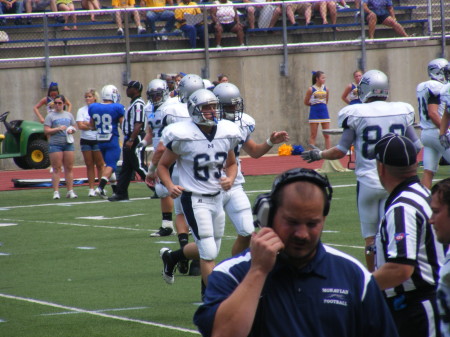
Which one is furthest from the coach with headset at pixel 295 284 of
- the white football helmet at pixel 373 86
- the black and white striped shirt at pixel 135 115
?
the black and white striped shirt at pixel 135 115

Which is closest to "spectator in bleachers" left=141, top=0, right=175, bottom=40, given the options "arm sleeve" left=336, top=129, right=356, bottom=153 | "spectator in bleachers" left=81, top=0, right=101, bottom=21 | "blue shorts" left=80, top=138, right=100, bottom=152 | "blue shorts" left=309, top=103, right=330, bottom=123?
"spectator in bleachers" left=81, top=0, right=101, bottom=21

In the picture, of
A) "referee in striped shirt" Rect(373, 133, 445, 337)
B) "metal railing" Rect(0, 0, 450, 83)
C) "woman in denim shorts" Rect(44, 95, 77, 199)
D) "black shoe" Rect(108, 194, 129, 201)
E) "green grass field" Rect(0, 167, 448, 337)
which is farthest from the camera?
"metal railing" Rect(0, 0, 450, 83)

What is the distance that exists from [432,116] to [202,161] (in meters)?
5.41

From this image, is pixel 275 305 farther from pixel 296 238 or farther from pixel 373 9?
pixel 373 9

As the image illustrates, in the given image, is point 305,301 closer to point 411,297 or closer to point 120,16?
point 411,297

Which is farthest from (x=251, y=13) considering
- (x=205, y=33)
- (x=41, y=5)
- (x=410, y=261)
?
(x=410, y=261)

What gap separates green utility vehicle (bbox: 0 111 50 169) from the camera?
21766 millimetres

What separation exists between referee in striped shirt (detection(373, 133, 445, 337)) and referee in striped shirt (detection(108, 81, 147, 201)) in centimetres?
1054

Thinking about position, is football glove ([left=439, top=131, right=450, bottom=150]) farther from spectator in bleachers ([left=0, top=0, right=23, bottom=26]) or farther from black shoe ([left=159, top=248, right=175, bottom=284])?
spectator in bleachers ([left=0, top=0, right=23, bottom=26])

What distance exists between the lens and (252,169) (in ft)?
68.7

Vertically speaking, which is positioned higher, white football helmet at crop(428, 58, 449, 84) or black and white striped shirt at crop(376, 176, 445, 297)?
white football helmet at crop(428, 58, 449, 84)

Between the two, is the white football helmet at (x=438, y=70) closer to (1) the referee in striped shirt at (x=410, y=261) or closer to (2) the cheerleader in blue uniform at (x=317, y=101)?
(1) the referee in striped shirt at (x=410, y=261)

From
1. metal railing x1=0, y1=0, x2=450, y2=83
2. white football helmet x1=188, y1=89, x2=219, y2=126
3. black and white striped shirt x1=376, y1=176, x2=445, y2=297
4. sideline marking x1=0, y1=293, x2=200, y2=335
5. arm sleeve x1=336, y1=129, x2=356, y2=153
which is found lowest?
sideline marking x1=0, y1=293, x2=200, y2=335

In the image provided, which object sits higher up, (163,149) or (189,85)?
(189,85)
